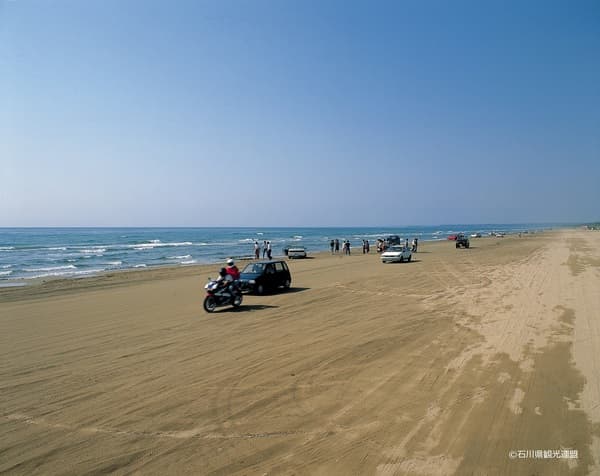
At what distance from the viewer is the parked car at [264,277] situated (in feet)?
58.6

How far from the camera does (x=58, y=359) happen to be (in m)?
9.11

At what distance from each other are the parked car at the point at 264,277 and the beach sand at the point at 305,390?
3.16m

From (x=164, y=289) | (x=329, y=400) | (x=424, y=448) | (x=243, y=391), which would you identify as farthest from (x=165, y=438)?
(x=164, y=289)

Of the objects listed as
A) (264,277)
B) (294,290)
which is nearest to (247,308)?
(264,277)

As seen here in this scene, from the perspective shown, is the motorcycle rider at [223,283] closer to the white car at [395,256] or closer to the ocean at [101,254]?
the ocean at [101,254]

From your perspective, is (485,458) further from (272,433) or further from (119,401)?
(119,401)

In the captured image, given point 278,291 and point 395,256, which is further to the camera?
point 395,256

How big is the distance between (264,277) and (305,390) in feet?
36.9

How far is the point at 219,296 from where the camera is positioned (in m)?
14.6

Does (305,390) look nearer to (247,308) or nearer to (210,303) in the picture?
(210,303)

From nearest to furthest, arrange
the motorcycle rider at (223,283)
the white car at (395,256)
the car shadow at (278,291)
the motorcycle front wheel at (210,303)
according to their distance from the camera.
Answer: the motorcycle front wheel at (210,303), the motorcycle rider at (223,283), the car shadow at (278,291), the white car at (395,256)

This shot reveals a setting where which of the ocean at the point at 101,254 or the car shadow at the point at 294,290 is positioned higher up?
the car shadow at the point at 294,290

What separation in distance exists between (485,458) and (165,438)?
13.3 ft

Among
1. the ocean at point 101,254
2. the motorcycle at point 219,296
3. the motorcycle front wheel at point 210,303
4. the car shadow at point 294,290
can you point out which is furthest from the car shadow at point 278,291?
the ocean at point 101,254
